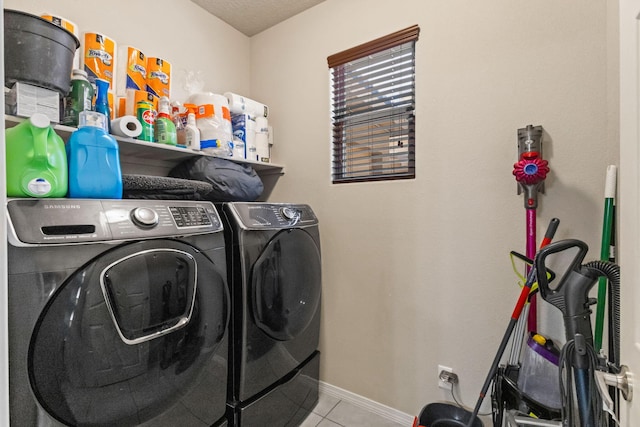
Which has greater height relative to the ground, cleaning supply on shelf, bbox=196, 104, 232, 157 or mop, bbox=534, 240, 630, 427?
cleaning supply on shelf, bbox=196, 104, 232, 157

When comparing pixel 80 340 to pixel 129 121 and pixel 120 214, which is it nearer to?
pixel 120 214

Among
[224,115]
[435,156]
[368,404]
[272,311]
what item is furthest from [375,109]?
[368,404]

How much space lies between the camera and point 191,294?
112cm

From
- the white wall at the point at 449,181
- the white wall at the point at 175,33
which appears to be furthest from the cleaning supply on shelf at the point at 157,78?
the white wall at the point at 449,181

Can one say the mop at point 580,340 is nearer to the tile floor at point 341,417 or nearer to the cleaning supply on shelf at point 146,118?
the tile floor at point 341,417

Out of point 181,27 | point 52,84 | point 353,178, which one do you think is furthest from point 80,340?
point 181,27

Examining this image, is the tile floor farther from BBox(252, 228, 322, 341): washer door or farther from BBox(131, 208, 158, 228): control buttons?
BBox(131, 208, 158, 228): control buttons

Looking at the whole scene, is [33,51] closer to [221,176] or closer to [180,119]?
[180,119]

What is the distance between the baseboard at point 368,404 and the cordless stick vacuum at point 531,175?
0.91m

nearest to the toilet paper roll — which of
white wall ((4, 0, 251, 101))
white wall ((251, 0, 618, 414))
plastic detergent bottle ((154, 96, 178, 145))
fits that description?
plastic detergent bottle ((154, 96, 178, 145))

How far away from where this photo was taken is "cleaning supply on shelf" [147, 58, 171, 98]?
1681 mm

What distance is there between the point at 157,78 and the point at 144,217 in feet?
3.50

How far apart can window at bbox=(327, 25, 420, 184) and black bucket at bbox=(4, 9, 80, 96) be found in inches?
55.1

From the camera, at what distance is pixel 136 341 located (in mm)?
965
